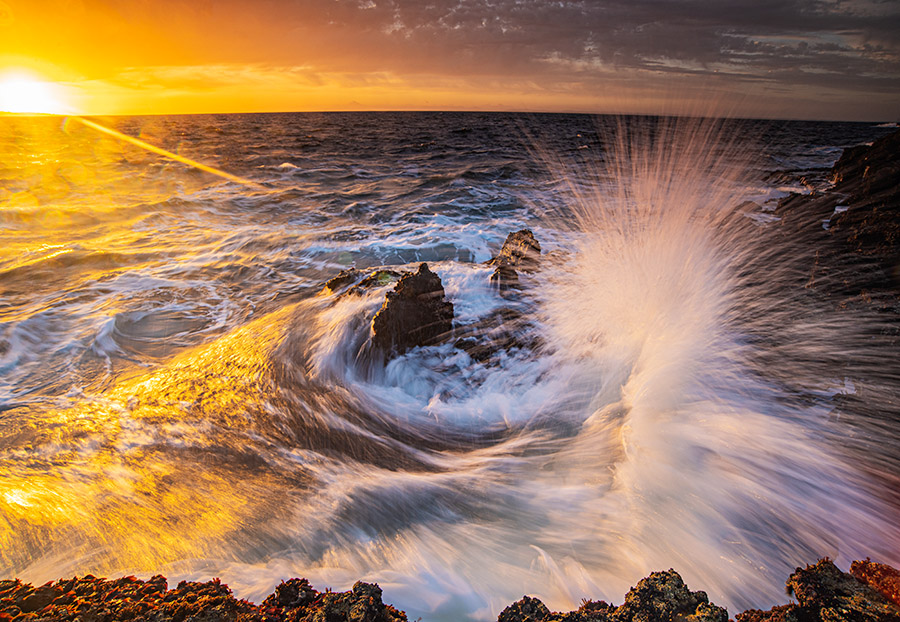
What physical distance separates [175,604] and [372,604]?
786mm

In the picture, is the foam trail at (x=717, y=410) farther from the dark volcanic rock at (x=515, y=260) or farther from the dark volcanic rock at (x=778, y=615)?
the dark volcanic rock at (x=515, y=260)

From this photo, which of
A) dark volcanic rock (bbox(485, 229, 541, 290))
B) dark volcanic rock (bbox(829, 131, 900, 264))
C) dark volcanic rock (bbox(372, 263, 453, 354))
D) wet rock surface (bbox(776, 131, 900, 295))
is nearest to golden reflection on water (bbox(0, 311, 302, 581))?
dark volcanic rock (bbox(372, 263, 453, 354))

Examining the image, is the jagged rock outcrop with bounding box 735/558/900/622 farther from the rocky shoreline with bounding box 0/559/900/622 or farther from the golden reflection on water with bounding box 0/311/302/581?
the golden reflection on water with bounding box 0/311/302/581

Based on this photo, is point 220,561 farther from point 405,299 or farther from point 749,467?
point 749,467

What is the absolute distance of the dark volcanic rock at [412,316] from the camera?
4301 mm

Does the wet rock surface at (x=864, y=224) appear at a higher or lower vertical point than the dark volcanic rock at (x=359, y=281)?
higher

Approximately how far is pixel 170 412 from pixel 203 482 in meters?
1.22

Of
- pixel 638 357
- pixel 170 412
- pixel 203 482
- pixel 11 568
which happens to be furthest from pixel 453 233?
pixel 11 568

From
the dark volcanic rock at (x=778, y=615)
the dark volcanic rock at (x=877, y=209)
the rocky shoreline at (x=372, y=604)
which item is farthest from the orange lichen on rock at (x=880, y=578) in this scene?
the dark volcanic rock at (x=877, y=209)

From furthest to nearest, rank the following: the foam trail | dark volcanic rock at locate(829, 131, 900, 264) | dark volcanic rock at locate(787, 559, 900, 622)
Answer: dark volcanic rock at locate(829, 131, 900, 264), the foam trail, dark volcanic rock at locate(787, 559, 900, 622)

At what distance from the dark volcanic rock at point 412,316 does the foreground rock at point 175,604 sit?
8.97ft

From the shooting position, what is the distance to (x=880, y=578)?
1572mm

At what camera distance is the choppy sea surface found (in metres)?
2.26

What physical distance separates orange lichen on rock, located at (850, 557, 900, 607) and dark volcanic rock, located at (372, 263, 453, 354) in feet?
11.6
